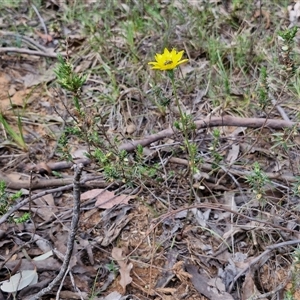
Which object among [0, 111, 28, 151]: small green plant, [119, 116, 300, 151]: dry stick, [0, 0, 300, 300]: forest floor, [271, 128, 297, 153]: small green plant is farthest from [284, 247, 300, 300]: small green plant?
[0, 111, 28, 151]: small green plant

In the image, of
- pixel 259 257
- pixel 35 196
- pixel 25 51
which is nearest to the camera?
pixel 259 257

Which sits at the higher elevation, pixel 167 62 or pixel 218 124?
pixel 167 62

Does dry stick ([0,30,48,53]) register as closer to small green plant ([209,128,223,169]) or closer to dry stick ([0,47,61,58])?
dry stick ([0,47,61,58])

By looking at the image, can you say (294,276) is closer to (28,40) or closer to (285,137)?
(285,137)

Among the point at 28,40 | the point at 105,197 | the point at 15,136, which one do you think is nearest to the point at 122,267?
the point at 105,197

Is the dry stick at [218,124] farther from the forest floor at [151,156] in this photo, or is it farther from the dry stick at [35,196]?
the dry stick at [35,196]

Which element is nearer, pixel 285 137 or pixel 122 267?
pixel 122 267

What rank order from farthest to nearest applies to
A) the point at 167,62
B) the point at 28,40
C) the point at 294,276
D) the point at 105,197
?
the point at 28,40 < the point at 105,197 < the point at 167,62 < the point at 294,276

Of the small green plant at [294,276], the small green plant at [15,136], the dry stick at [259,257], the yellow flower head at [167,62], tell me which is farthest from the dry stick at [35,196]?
the small green plant at [294,276]
